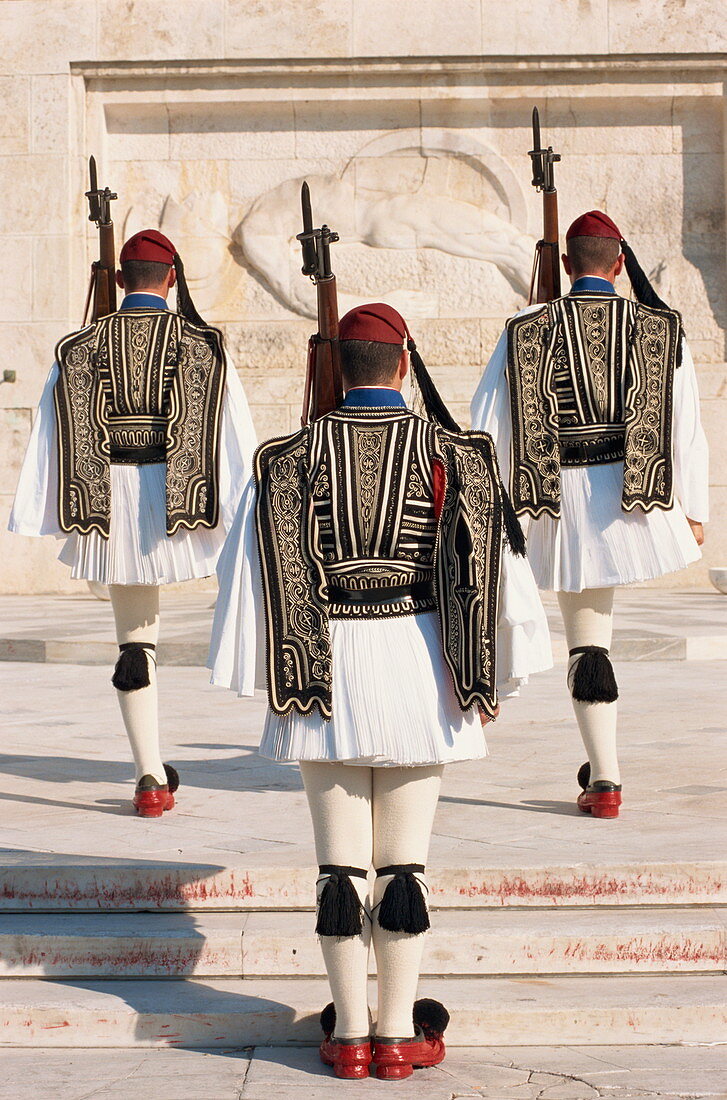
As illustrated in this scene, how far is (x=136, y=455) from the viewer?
206 inches

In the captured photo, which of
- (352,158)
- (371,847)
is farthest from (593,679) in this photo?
(352,158)

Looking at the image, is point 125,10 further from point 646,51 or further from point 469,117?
point 646,51

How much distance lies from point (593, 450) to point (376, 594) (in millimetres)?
1845

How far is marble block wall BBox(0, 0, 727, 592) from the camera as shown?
13.7 m

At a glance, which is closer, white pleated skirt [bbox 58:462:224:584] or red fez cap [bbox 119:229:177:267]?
white pleated skirt [bbox 58:462:224:584]

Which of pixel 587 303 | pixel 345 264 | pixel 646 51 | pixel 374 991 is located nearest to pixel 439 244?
pixel 345 264

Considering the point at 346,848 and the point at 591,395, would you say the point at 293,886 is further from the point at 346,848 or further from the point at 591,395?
the point at 591,395

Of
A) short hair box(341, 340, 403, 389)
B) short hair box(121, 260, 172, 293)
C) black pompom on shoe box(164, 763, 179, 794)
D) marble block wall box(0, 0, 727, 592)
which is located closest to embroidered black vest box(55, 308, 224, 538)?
short hair box(121, 260, 172, 293)

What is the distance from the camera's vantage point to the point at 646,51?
44.8 feet

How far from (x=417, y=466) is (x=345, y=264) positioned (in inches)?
435

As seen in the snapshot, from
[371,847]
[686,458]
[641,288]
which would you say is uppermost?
[641,288]

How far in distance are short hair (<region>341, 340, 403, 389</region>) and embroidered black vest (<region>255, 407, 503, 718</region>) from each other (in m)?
0.07

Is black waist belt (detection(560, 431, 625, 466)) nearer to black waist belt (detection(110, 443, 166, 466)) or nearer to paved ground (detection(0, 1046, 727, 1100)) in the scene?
black waist belt (detection(110, 443, 166, 466))

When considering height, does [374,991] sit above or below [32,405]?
below
